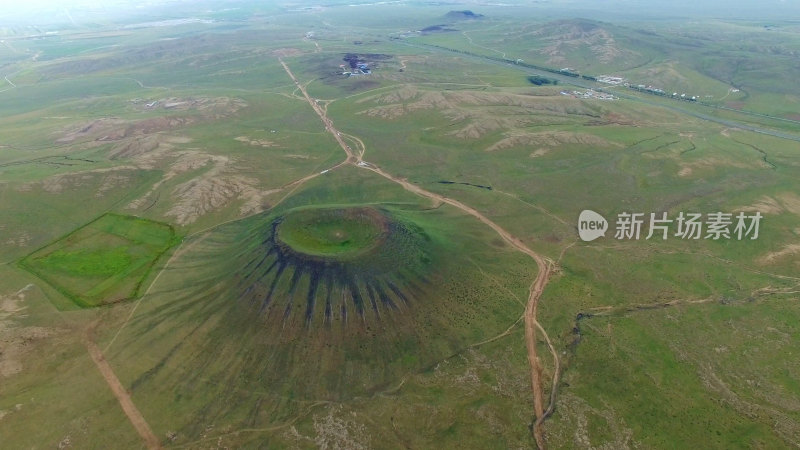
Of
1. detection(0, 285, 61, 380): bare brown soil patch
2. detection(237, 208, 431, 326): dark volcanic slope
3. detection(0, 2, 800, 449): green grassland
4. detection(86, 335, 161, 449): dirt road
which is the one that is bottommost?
detection(86, 335, 161, 449): dirt road

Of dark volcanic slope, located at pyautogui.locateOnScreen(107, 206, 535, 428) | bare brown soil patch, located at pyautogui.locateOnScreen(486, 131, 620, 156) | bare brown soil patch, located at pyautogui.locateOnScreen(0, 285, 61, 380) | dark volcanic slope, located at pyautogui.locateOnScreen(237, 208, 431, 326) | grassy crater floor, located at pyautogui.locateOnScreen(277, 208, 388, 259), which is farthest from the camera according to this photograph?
→ bare brown soil patch, located at pyautogui.locateOnScreen(486, 131, 620, 156)

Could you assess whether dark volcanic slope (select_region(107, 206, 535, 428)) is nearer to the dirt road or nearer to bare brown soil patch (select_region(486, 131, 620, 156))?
the dirt road

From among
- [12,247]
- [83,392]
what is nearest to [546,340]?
[83,392]

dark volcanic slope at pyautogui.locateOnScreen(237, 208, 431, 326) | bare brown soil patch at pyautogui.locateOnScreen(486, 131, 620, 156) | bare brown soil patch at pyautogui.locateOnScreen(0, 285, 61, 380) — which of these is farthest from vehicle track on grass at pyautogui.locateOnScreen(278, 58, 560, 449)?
bare brown soil patch at pyautogui.locateOnScreen(0, 285, 61, 380)

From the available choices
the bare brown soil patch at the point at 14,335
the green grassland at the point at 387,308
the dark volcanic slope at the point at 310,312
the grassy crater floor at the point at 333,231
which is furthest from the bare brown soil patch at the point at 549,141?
the bare brown soil patch at the point at 14,335

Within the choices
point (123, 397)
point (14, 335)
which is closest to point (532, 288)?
point (123, 397)

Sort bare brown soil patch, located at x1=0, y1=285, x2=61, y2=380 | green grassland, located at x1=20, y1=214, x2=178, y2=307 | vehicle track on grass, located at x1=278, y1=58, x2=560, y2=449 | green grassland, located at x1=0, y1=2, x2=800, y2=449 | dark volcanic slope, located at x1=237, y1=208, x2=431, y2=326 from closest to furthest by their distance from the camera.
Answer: green grassland, located at x1=0, y1=2, x2=800, y2=449 < vehicle track on grass, located at x1=278, y1=58, x2=560, y2=449 < bare brown soil patch, located at x1=0, y1=285, x2=61, y2=380 < dark volcanic slope, located at x1=237, y1=208, x2=431, y2=326 < green grassland, located at x1=20, y1=214, x2=178, y2=307

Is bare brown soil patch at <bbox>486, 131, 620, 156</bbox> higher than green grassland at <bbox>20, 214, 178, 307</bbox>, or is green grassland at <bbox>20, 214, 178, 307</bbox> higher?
bare brown soil patch at <bbox>486, 131, 620, 156</bbox>

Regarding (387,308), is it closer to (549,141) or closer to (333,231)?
(333,231)

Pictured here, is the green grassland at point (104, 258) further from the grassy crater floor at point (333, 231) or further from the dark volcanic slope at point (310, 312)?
the grassy crater floor at point (333, 231)

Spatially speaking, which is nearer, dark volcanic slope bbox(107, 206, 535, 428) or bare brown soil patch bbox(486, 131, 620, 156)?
dark volcanic slope bbox(107, 206, 535, 428)
